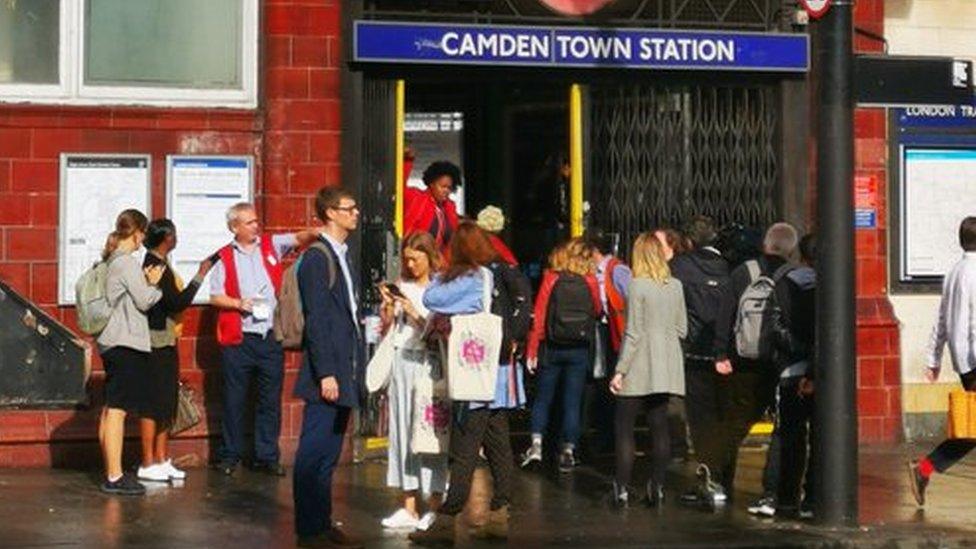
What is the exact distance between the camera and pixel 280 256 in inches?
551

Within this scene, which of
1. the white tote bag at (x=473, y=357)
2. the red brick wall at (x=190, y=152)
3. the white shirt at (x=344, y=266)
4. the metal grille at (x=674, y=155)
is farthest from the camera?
the metal grille at (x=674, y=155)

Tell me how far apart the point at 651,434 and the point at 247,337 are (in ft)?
10.1

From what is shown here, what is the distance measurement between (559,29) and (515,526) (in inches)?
186

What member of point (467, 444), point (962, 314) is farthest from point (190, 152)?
point (962, 314)

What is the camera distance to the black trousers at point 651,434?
40.9 ft

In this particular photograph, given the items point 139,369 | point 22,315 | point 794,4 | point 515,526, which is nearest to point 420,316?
point 515,526

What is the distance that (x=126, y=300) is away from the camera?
41.4 feet

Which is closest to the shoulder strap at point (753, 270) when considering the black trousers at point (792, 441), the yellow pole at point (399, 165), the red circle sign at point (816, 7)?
the black trousers at point (792, 441)

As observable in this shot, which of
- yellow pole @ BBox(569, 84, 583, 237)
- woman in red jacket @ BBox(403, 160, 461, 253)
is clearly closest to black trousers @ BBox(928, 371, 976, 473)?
yellow pole @ BBox(569, 84, 583, 237)

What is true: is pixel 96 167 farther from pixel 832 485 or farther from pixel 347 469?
pixel 832 485

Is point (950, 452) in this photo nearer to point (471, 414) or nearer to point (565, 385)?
point (565, 385)

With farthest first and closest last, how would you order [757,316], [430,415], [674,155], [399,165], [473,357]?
1. [674,155]
2. [399,165]
3. [757,316]
4. [430,415]
5. [473,357]

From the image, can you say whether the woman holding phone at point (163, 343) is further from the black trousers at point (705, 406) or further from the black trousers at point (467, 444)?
the black trousers at point (705, 406)

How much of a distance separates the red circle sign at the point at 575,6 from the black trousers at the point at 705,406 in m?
3.41
